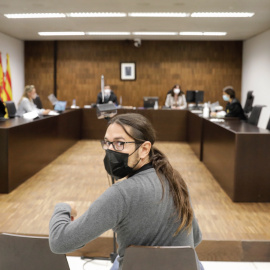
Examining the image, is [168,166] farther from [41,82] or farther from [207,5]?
[41,82]

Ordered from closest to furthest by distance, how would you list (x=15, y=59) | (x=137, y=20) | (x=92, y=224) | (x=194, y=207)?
1. (x=92, y=224)
2. (x=194, y=207)
3. (x=137, y=20)
4. (x=15, y=59)

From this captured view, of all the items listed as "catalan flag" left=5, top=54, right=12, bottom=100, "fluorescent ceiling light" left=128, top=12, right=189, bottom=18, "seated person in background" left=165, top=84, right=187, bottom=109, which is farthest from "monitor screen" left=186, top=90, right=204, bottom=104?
"catalan flag" left=5, top=54, right=12, bottom=100

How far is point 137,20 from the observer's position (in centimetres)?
833

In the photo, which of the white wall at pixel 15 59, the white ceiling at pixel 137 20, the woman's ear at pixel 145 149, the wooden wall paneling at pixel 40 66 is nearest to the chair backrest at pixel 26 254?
the woman's ear at pixel 145 149

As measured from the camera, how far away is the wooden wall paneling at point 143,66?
1181 cm

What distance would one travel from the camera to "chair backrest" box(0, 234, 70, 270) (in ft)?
4.70

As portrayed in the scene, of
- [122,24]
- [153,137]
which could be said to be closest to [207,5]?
[122,24]

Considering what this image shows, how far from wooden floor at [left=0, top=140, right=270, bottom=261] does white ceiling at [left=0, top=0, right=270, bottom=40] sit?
2.78 m

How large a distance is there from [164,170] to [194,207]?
271cm

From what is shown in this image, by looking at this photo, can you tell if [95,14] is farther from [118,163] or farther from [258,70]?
[118,163]

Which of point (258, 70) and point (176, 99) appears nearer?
point (176, 99)

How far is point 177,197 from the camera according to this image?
4.42 ft

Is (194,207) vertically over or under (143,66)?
under

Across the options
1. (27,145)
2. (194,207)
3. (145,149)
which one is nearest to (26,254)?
(145,149)
